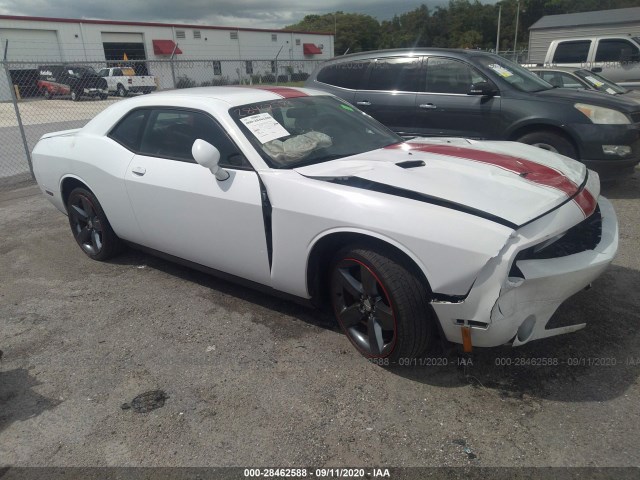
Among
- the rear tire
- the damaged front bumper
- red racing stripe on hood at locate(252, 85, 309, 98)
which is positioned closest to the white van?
the rear tire

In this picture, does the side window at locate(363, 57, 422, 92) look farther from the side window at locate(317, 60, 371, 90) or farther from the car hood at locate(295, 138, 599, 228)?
the car hood at locate(295, 138, 599, 228)

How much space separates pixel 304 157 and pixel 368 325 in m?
1.16

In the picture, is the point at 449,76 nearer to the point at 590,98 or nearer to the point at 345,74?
the point at 345,74

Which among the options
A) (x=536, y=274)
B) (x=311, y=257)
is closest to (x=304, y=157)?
(x=311, y=257)

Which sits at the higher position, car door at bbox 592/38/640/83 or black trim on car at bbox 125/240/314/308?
car door at bbox 592/38/640/83

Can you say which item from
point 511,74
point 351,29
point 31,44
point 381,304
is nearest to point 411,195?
point 381,304

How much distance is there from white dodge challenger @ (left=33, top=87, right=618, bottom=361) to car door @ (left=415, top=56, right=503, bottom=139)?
2.49 meters

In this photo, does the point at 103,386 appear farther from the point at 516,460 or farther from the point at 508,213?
the point at 508,213

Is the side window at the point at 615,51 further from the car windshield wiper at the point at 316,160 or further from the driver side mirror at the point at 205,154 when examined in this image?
the driver side mirror at the point at 205,154

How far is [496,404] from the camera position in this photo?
8.16 ft

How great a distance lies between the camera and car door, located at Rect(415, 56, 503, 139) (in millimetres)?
5984

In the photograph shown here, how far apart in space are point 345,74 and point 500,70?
209 cm

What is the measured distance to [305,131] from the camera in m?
3.42

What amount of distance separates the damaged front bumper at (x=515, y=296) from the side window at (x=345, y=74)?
4956 mm
